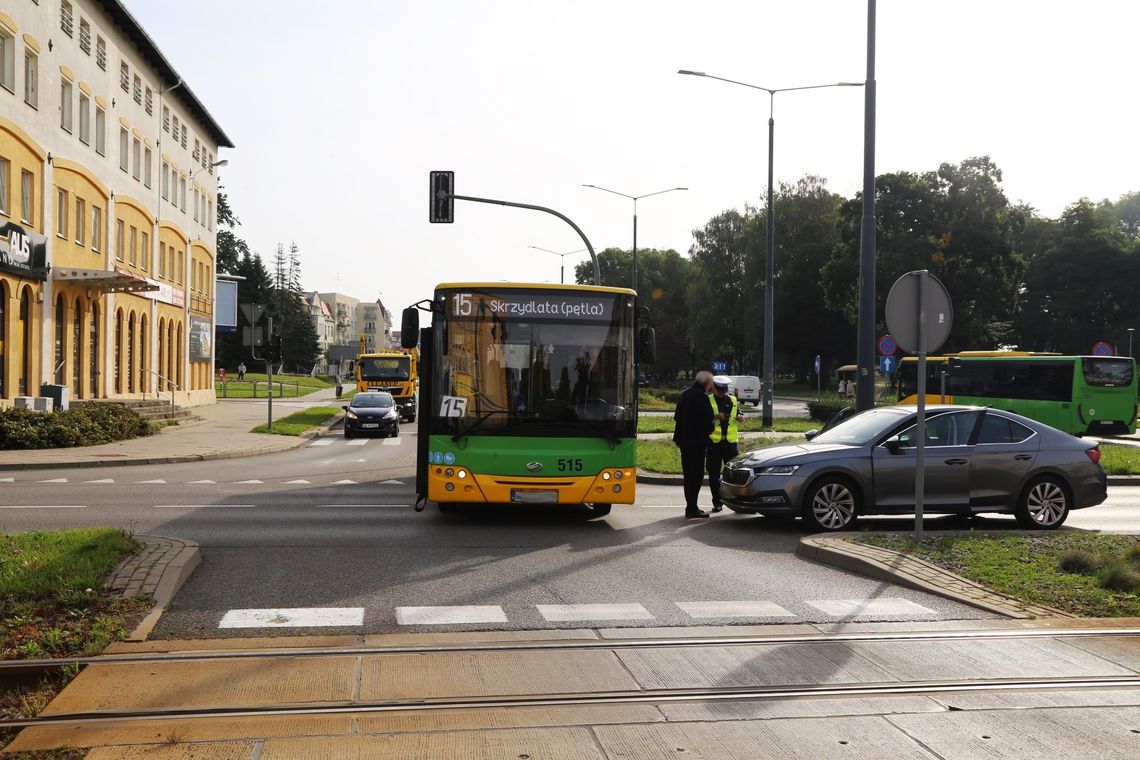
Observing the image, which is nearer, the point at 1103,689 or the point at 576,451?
the point at 1103,689

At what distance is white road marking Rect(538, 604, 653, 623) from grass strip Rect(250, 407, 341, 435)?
2671cm

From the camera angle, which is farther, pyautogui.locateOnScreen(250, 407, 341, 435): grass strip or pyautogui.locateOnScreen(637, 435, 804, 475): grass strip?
pyautogui.locateOnScreen(250, 407, 341, 435): grass strip

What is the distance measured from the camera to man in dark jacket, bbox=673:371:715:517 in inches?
572

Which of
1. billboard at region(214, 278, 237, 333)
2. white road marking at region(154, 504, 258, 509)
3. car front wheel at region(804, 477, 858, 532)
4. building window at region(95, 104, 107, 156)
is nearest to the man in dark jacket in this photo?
car front wheel at region(804, 477, 858, 532)

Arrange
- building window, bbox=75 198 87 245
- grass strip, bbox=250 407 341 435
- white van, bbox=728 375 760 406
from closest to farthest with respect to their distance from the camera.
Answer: grass strip, bbox=250 407 341 435, building window, bbox=75 198 87 245, white van, bbox=728 375 760 406

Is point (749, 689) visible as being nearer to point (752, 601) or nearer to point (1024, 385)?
point (752, 601)

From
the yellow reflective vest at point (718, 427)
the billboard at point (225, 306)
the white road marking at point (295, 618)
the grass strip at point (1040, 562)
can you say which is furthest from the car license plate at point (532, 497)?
the billboard at point (225, 306)

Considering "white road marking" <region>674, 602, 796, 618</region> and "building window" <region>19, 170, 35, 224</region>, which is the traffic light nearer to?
"building window" <region>19, 170, 35, 224</region>

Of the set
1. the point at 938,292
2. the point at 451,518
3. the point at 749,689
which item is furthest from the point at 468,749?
the point at 451,518

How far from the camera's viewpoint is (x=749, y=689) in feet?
20.1

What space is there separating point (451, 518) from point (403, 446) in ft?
57.5

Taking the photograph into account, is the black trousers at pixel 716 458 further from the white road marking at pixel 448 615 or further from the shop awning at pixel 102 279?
the shop awning at pixel 102 279

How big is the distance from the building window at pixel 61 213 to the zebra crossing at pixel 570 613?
28.6 meters

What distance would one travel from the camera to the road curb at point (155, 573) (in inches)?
299
